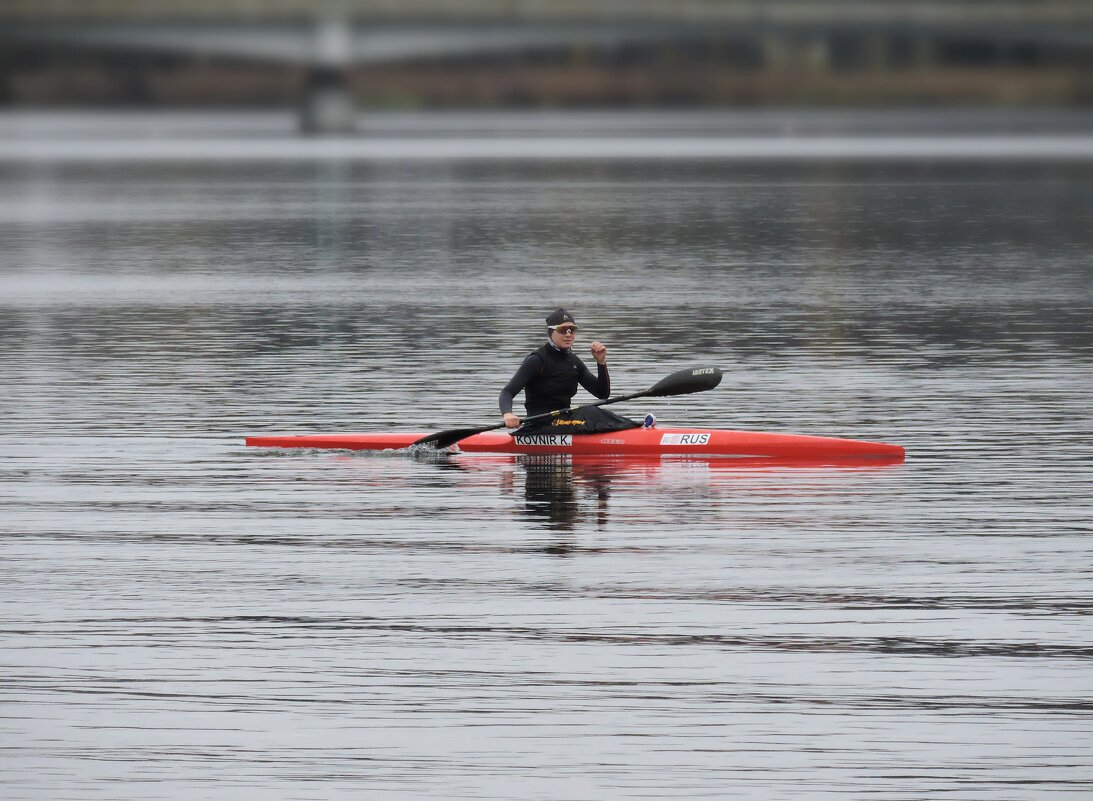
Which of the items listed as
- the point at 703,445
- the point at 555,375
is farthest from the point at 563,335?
the point at 703,445

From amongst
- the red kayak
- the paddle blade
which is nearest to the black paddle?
the paddle blade

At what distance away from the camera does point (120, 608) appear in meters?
15.8

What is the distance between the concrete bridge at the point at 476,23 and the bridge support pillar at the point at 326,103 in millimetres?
7756

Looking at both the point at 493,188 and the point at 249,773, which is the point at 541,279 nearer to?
the point at 249,773

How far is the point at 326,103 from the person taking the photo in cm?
14738

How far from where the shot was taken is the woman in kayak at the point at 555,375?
2159 cm

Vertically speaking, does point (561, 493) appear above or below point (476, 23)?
below

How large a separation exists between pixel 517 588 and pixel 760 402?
36.0 ft

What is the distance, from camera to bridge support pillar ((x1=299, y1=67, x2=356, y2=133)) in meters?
142

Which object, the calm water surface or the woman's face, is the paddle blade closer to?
the calm water surface

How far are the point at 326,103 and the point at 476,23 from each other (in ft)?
70.9

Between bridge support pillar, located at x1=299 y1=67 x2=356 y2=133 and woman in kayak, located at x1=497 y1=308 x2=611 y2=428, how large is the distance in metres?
121

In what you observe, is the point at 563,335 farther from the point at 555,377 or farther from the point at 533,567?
the point at 533,567

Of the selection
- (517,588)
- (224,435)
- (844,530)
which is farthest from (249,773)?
(224,435)
